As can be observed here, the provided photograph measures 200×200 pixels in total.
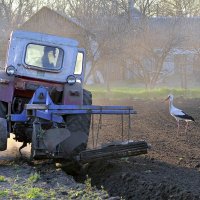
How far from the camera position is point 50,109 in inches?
329

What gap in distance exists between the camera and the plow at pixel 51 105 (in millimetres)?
8406

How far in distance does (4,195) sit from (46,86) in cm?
342

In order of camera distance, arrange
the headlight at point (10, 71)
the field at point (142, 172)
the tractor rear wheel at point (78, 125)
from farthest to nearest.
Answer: the headlight at point (10, 71) → the tractor rear wheel at point (78, 125) → the field at point (142, 172)

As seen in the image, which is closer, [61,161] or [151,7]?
[61,161]

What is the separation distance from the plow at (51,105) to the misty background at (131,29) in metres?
13.9

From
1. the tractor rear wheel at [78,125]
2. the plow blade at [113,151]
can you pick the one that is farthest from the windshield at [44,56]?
the plow blade at [113,151]

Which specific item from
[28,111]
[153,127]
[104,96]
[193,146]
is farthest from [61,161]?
[104,96]

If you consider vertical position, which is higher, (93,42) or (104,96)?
(93,42)

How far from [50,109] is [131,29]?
17197mm

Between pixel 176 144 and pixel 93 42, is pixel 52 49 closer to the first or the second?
pixel 176 144

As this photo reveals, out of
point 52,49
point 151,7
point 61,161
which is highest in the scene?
point 151,7

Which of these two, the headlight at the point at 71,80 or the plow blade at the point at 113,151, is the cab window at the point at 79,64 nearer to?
the headlight at the point at 71,80

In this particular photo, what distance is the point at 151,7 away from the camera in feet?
97.8

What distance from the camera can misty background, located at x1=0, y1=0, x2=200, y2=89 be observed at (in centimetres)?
2427
